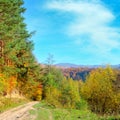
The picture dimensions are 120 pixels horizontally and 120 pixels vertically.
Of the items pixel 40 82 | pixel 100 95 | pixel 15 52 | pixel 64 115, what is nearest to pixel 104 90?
pixel 100 95

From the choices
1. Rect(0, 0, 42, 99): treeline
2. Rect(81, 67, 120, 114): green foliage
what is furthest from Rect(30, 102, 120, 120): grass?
Rect(81, 67, 120, 114): green foliage

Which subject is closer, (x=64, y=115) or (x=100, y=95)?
(x=64, y=115)

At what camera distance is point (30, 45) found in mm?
53281

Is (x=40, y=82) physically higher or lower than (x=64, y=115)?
higher

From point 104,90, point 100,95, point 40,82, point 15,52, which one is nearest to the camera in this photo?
point 15,52

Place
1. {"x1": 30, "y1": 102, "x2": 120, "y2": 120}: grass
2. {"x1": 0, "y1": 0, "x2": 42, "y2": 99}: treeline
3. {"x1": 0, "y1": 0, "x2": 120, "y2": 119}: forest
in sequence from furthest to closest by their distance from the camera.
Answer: {"x1": 0, "y1": 0, "x2": 120, "y2": 119}: forest < {"x1": 0, "y1": 0, "x2": 42, "y2": 99}: treeline < {"x1": 30, "y1": 102, "x2": 120, "y2": 120}: grass

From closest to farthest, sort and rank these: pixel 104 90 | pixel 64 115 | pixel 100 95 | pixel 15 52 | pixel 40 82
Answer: pixel 64 115, pixel 15 52, pixel 104 90, pixel 100 95, pixel 40 82

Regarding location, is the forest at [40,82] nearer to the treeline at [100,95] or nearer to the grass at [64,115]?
the treeline at [100,95]

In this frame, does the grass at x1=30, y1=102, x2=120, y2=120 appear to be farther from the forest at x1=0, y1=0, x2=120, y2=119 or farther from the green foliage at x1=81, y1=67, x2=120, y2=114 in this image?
the green foliage at x1=81, y1=67, x2=120, y2=114

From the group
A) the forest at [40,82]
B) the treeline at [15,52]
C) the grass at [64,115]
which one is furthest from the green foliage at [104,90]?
the grass at [64,115]

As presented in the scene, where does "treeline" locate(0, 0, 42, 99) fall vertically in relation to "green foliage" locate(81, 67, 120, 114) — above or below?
above

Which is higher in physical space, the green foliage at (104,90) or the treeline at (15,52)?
the treeline at (15,52)

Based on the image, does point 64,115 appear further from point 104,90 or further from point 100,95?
point 100,95

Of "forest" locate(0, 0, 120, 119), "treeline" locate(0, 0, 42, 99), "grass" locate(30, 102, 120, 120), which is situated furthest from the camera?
"forest" locate(0, 0, 120, 119)
